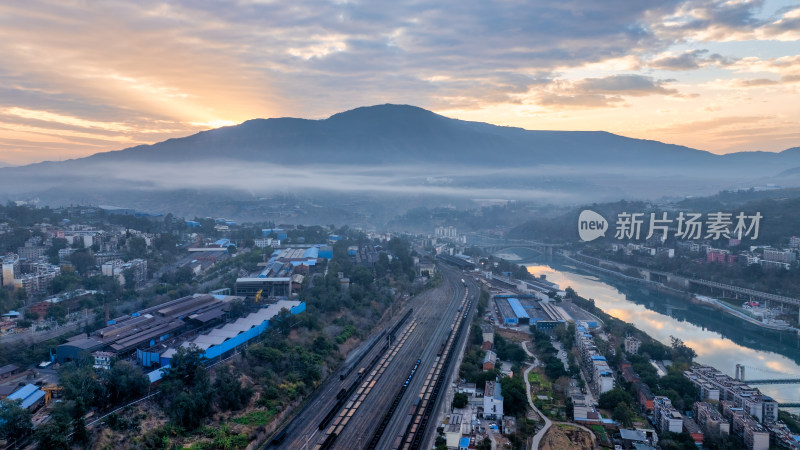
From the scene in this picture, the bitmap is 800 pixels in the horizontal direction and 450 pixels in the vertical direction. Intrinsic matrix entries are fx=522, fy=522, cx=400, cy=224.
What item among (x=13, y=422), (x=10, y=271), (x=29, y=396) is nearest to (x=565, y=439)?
(x=13, y=422)

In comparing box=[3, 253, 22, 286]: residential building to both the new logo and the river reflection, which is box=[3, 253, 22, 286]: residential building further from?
the new logo

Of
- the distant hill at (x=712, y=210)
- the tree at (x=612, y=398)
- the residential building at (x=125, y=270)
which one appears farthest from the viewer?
the distant hill at (x=712, y=210)

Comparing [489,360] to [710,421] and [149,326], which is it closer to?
[710,421]

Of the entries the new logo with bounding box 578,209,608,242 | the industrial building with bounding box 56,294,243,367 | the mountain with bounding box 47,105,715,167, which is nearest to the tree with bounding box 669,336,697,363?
the new logo with bounding box 578,209,608,242

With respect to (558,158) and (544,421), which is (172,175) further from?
(558,158)

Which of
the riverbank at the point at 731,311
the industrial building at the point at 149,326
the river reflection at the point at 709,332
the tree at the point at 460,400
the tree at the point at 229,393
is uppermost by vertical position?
the industrial building at the point at 149,326

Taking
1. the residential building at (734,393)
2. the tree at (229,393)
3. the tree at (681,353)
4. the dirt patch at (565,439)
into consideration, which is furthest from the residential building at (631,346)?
the tree at (229,393)

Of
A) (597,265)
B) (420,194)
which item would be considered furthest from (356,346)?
(420,194)

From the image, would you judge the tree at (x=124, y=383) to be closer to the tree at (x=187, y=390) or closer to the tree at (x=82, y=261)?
the tree at (x=187, y=390)
